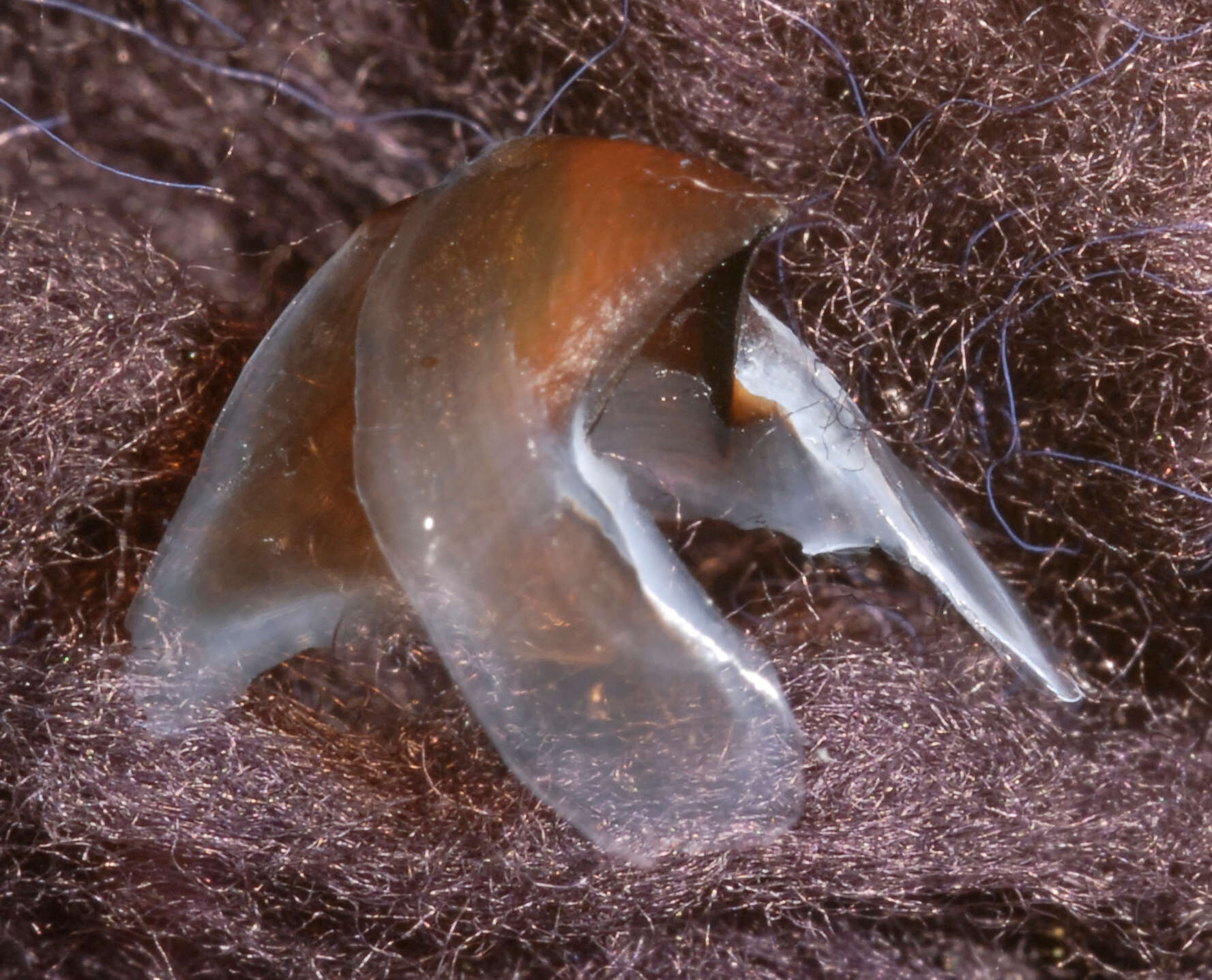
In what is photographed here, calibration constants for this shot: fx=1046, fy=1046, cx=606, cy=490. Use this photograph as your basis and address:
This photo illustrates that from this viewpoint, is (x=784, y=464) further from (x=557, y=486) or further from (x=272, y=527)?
(x=272, y=527)

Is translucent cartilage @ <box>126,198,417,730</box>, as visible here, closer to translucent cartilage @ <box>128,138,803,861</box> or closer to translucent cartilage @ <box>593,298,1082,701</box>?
translucent cartilage @ <box>128,138,803,861</box>

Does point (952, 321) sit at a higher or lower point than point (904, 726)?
higher

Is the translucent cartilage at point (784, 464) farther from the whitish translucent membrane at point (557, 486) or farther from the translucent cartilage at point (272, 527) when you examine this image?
the translucent cartilage at point (272, 527)

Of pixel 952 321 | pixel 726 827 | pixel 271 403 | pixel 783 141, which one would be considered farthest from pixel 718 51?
pixel 726 827

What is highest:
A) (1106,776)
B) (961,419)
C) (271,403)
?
(271,403)

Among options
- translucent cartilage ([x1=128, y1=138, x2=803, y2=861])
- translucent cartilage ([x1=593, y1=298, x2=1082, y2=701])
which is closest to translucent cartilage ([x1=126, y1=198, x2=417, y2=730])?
translucent cartilage ([x1=128, y1=138, x2=803, y2=861])

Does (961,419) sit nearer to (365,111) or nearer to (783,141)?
(783,141)

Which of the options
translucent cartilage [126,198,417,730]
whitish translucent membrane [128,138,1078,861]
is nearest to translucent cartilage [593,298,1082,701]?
whitish translucent membrane [128,138,1078,861]
